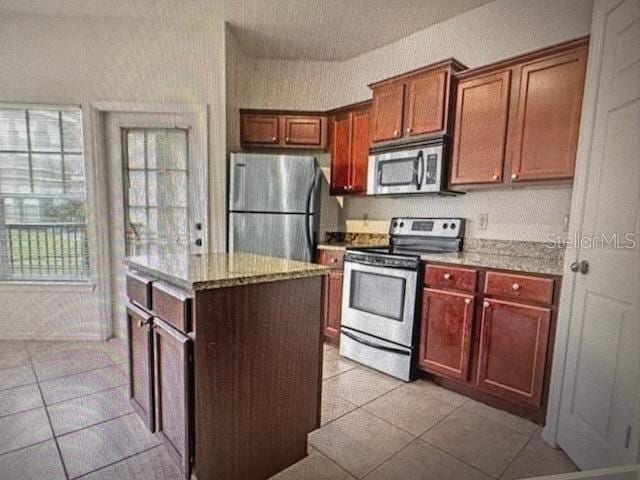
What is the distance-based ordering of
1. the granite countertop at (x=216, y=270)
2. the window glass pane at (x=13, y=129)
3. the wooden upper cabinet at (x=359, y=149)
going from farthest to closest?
the wooden upper cabinet at (x=359, y=149)
the window glass pane at (x=13, y=129)
the granite countertop at (x=216, y=270)

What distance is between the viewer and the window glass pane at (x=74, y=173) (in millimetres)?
2859

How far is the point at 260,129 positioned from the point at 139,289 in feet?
7.11

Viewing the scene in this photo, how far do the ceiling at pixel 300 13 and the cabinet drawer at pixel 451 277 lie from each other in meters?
2.02

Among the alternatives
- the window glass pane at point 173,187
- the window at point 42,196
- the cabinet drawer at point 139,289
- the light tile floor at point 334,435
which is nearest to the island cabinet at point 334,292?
the light tile floor at point 334,435

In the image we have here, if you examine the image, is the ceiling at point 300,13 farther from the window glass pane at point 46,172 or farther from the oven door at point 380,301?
the oven door at point 380,301

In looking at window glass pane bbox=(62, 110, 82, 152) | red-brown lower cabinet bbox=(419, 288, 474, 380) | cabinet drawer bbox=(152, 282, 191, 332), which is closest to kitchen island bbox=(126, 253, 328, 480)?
cabinet drawer bbox=(152, 282, 191, 332)

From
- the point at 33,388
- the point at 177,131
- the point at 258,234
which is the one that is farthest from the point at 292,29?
the point at 33,388

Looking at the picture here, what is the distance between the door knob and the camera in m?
1.51

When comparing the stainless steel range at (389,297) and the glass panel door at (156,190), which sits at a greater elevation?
the glass panel door at (156,190)

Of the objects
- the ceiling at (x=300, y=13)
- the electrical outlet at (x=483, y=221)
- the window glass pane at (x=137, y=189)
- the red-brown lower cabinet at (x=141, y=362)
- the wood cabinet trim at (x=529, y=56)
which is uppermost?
the ceiling at (x=300, y=13)

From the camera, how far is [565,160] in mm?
1905

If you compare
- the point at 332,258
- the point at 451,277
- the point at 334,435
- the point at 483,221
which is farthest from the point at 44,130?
the point at 483,221

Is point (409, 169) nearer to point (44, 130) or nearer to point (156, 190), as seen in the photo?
point (156, 190)

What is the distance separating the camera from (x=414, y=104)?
8.31ft
